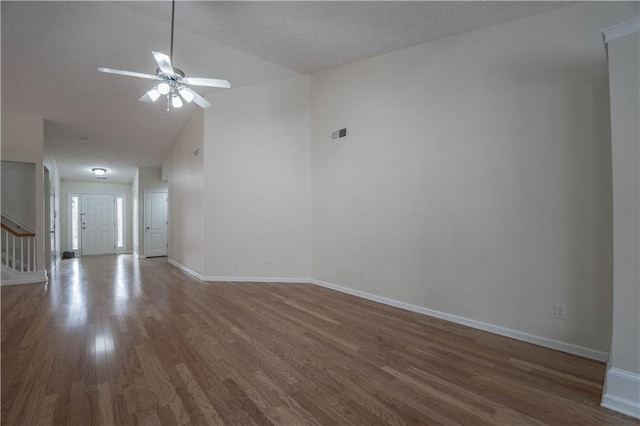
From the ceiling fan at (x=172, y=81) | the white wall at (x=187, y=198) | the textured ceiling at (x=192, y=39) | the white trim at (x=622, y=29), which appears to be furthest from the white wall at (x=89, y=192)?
the white trim at (x=622, y=29)

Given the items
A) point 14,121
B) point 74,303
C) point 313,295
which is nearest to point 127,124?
point 14,121

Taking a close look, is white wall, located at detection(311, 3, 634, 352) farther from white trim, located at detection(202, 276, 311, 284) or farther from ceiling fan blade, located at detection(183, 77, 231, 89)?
ceiling fan blade, located at detection(183, 77, 231, 89)

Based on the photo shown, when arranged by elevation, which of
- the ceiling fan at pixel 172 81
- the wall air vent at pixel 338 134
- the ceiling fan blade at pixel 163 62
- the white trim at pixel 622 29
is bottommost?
the white trim at pixel 622 29

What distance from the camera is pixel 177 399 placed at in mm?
1673

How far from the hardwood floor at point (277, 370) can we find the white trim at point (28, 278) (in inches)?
83.5

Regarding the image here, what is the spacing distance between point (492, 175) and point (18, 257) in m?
7.92

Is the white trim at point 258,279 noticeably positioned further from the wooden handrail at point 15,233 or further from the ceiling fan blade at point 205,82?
the wooden handrail at point 15,233

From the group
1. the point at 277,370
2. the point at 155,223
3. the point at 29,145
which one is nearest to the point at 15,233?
the point at 29,145

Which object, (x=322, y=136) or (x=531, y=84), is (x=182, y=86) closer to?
(x=322, y=136)

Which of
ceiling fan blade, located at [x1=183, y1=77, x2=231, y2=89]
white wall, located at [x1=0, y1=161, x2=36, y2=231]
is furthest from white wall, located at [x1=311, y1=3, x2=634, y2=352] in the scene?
white wall, located at [x1=0, y1=161, x2=36, y2=231]

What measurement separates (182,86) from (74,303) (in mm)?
3280

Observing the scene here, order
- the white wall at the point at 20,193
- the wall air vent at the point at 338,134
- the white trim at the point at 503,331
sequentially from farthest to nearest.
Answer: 1. the white wall at the point at 20,193
2. the wall air vent at the point at 338,134
3. the white trim at the point at 503,331

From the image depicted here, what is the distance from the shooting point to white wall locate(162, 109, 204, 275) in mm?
4992

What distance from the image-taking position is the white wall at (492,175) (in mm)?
2256
